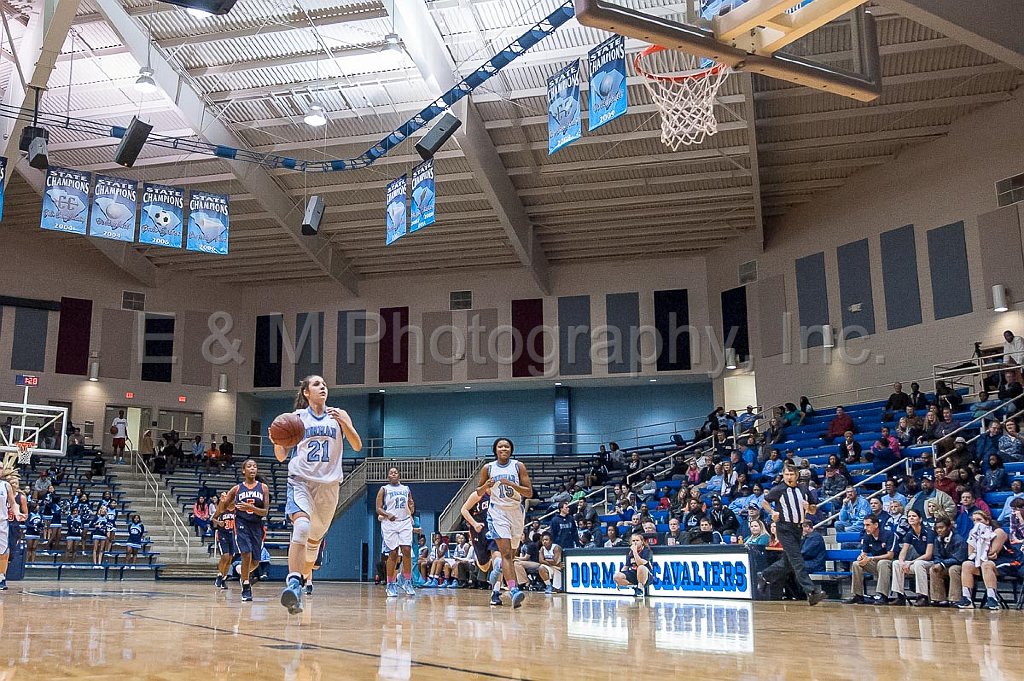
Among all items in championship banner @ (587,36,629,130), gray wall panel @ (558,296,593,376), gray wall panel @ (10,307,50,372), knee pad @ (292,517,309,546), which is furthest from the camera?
gray wall panel @ (558,296,593,376)

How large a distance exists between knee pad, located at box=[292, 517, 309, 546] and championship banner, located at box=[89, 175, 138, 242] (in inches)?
587

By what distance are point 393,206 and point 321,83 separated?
11.0ft

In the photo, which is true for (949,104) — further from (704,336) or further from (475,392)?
(475,392)

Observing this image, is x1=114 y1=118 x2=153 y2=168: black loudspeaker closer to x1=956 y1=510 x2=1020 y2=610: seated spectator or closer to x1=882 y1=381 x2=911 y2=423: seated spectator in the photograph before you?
x1=956 y1=510 x2=1020 y2=610: seated spectator

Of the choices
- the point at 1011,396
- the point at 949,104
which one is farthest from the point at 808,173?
the point at 1011,396

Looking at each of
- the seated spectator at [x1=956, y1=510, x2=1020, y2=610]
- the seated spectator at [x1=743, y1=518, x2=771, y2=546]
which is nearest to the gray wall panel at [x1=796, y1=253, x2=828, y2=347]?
the seated spectator at [x1=743, y1=518, x2=771, y2=546]

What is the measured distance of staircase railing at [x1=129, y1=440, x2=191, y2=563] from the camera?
25.9m

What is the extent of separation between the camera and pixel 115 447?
29969 mm

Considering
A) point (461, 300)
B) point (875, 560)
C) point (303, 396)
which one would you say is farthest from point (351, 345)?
point (303, 396)

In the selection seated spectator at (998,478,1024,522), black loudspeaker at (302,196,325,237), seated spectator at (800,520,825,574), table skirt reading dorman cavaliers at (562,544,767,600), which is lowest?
table skirt reading dorman cavaliers at (562,544,767,600)

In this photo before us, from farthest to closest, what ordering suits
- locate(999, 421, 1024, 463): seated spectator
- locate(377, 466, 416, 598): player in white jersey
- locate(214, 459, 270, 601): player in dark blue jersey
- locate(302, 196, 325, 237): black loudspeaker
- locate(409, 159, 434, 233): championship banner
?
1. locate(302, 196, 325, 237): black loudspeaker
2. locate(409, 159, 434, 233): championship banner
3. locate(999, 421, 1024, 463): seated spectator
4. locate(377, 466, 416, 598): player in white jersey
5. locate(214, 459, 270, 601): player in dark blue jersey

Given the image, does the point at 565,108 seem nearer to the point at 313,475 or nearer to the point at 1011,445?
the point at 1011,445

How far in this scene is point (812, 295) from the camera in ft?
87.8

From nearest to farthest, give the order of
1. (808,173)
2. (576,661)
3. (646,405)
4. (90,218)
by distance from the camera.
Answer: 1. (576,661)
2. (90,218)
3. (808,173)
4. (646,405)
